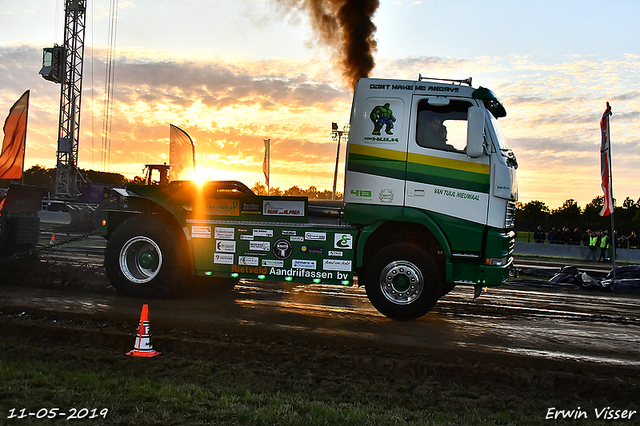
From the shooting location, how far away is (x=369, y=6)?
12023 mm

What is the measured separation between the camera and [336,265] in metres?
7.73

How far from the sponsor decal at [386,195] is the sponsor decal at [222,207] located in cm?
236

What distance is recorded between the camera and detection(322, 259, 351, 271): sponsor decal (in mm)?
7691

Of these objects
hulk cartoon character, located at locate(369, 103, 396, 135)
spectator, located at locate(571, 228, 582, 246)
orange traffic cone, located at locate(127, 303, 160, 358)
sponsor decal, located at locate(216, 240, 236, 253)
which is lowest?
orange traffic cone, located at locate(127, 303, 160, 358)

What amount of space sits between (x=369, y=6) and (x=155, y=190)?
690 cm

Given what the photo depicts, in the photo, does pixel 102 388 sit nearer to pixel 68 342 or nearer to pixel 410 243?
pixel 68 342

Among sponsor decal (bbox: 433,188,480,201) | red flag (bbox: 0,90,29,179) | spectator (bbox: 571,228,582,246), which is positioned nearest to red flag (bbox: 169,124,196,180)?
red flag (bbox: 0,90,29,179)

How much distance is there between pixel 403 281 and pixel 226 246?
2.89 metres

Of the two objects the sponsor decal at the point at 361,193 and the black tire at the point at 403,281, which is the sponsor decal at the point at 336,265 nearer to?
the black tire at the point at 403,281

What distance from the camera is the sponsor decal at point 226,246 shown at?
8195 mm

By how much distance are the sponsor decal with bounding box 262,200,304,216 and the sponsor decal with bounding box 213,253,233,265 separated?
0.94m

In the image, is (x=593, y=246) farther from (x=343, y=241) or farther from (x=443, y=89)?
(x=343, y=241)

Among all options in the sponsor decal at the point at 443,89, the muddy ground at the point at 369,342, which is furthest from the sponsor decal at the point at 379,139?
the muddy ground at the point at 369,342

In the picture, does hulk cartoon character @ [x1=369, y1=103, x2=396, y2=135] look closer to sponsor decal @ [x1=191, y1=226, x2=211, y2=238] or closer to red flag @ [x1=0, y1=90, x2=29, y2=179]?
sponsor decal @ [x1=191, y1=226, x2=211, y2=238]
